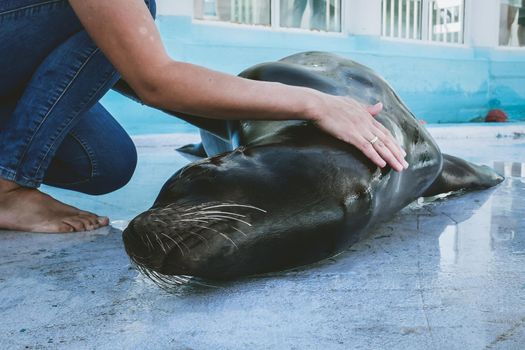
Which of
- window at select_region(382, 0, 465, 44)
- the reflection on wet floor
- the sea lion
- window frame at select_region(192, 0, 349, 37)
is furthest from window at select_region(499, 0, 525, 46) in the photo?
the sea lion

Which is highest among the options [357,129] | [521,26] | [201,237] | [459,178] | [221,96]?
[221,96]

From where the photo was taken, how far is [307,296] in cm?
138

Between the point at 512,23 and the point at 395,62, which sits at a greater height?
the point at 512,23

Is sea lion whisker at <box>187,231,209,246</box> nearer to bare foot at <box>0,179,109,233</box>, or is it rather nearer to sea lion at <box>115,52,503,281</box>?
sea lion at <box>115,52,503,281</box>

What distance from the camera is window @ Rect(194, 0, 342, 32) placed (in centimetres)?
786

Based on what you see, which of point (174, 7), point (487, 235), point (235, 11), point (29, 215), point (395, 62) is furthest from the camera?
point (395, 62)

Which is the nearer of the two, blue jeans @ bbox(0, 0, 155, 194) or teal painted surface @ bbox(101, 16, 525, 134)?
blue jeans @ bbox(0, 0, 155, 194)

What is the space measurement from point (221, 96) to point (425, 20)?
388 inches

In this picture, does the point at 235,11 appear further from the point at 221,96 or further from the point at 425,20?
the point at 221,96

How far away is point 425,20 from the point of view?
10641mm

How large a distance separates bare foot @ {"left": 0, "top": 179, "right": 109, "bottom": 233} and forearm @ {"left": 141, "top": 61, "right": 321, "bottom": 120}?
77 centimetres

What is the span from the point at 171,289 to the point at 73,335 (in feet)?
0.96

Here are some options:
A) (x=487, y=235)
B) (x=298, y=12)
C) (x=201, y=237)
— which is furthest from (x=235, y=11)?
(x=201, y=237)

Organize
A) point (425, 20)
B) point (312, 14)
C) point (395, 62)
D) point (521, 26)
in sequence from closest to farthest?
point (312, 14), point (395, 62), point (425, 20), point (521, 26)
